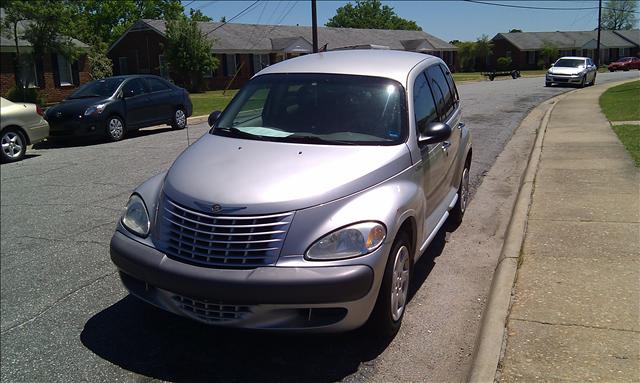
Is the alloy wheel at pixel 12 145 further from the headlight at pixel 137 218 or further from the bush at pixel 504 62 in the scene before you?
the bush at pixel 504 62

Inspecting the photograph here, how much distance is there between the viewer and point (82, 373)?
3.33 m

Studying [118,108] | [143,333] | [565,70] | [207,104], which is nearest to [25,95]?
[207,104]

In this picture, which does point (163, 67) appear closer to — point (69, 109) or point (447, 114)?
point (69, 109)

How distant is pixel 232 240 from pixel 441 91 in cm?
317

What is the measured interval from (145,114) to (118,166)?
475 cm

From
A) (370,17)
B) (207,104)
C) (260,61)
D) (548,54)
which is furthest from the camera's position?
(370,17)

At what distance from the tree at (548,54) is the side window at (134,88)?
224 feet

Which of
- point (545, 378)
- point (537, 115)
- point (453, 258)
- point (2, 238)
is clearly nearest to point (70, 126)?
point (2, 238)

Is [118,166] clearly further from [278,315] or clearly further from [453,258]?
[278,315]

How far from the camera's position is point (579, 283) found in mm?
4488

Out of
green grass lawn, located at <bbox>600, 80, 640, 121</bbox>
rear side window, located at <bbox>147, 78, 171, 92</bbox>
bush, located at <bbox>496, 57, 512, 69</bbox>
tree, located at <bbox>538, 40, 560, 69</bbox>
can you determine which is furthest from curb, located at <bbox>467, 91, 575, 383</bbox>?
tree, located at <bbox>538, 40, 560, 69</bbox>

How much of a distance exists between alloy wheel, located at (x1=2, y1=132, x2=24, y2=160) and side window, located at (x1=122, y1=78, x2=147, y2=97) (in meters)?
4.08

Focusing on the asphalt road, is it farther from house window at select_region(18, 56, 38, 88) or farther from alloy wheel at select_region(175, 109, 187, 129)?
house window at select_region(18, 56, 38, 88)

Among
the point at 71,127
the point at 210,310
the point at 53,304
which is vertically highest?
the point at 71,127
